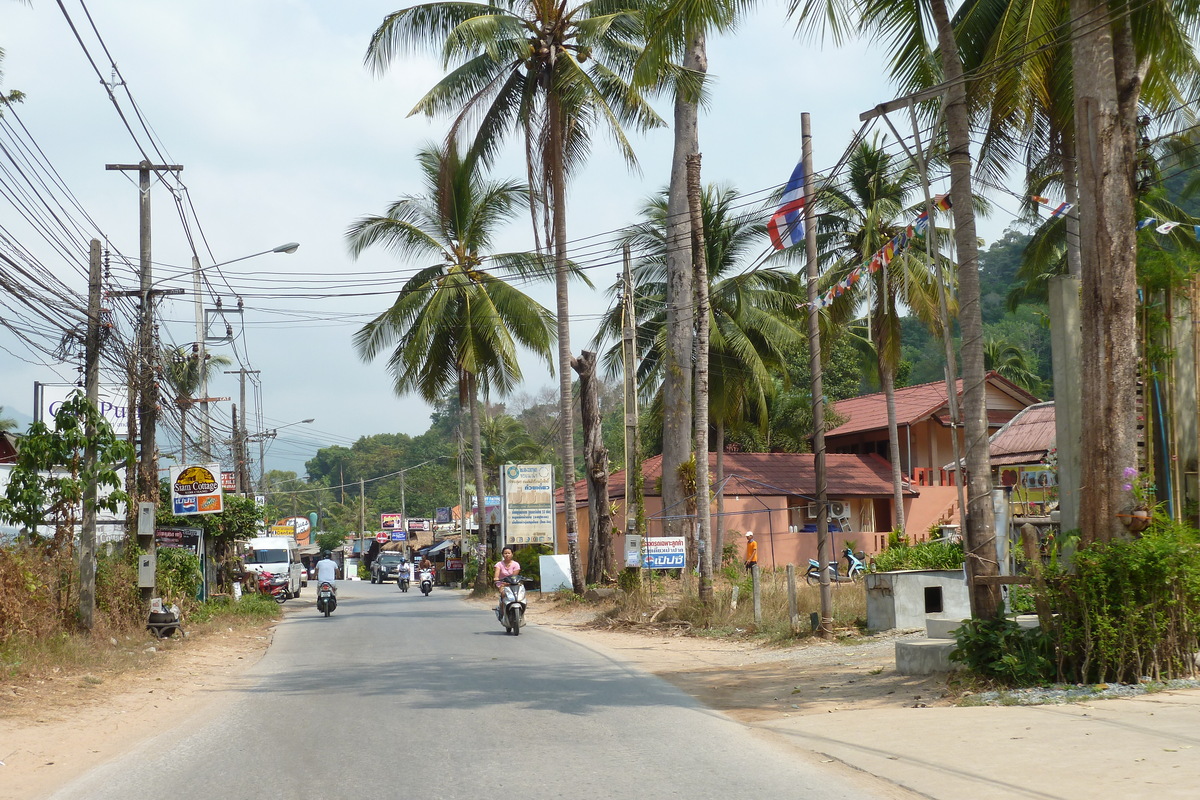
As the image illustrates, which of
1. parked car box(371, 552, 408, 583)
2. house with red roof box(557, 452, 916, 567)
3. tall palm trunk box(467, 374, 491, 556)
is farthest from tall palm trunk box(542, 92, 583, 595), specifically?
parked car box(371, 552, 408, 583)

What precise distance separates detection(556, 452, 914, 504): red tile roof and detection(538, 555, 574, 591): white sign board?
3562mm

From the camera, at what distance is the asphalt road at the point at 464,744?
6875 mm

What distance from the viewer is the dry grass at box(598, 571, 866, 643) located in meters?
17.2

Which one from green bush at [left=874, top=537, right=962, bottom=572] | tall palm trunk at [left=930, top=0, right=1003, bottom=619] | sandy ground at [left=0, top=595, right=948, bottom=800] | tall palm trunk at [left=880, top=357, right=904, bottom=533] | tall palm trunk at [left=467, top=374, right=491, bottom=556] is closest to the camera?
sandy ground at [left=0, top=595, right=948, bottom=800]

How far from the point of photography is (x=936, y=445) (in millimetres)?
38156

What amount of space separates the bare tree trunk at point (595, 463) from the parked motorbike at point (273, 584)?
44.4 feet

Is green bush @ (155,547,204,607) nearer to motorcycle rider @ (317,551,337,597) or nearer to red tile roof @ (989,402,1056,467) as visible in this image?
motorcycle rider @ (317,551,337,597)

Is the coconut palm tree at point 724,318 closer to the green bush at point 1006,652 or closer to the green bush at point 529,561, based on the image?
the green bush at point 529,561

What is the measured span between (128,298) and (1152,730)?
1928cm

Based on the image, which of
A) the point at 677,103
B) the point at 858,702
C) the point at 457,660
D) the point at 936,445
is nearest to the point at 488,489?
the point at 936,445

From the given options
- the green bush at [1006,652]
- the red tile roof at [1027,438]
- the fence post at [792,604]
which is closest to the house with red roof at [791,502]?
the red tile roof at [1027,438]

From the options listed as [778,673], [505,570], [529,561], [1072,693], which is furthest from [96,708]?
[529,561]

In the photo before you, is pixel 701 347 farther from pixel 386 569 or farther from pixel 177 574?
pixel 386 569

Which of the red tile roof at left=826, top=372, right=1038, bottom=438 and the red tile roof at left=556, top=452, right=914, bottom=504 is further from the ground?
the red tile roof at left=826, top=372, right=1038, bottom=438
